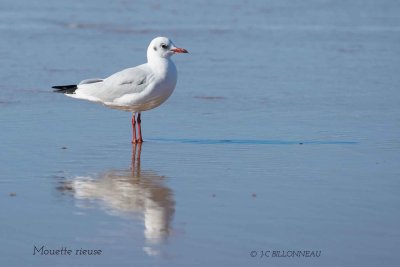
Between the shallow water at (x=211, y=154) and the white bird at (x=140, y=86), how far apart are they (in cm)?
29

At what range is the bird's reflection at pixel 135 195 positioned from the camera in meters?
5.73

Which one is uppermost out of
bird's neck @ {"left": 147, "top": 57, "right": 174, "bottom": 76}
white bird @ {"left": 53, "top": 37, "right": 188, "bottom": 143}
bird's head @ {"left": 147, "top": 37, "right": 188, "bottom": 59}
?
bird's head @ {"left": 147, "top": 37, "right": 188, "bottom": 59}

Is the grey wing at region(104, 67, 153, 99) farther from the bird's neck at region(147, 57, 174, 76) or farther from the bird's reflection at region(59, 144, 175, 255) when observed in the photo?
the bird's reflection at region(59, 144, 175, 255)

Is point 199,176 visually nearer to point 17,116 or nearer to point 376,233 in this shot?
point 376,233

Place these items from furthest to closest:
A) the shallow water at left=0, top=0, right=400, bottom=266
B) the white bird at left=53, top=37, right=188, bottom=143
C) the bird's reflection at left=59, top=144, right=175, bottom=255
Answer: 1. the white bird at left=53, top=37, right=188, bottom=143
2. the bird's reflection at left=59, top=144, right=175, bottom=255
3. the shallow water at left=0, top=0, right=400, bottom=266

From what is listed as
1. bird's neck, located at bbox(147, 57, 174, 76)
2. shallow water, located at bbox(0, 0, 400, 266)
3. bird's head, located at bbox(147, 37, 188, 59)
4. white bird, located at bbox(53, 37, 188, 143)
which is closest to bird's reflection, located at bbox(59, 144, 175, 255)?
shallow water, located at bbox(0, 0, 400, 266)

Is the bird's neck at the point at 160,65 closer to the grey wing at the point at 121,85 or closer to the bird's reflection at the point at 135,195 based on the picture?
the grey wing at the point at 121,85

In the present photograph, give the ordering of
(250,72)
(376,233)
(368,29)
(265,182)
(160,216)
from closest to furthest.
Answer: (376,233)
(160,216)
(265,182)
(250,72)
(368,29)

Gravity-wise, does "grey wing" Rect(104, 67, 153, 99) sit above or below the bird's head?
below

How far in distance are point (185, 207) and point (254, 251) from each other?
1053 millimetres

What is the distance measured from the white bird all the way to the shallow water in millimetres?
289

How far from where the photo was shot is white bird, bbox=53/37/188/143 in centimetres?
873

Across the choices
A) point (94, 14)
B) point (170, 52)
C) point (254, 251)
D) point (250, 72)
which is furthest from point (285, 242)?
point (94, 14)

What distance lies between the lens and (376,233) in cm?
555
